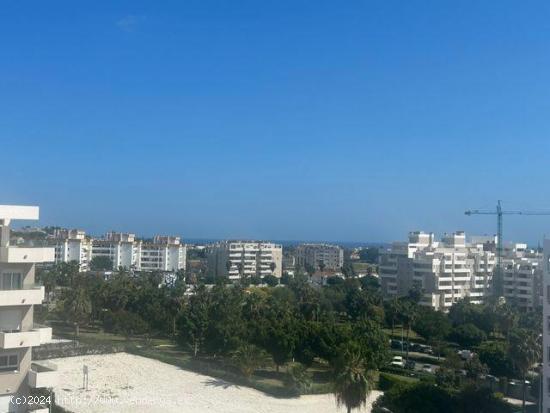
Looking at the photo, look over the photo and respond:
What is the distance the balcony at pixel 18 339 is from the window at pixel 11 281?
1177 mm

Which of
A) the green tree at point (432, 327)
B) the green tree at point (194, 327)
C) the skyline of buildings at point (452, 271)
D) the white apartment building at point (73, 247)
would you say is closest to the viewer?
the green tree at point (194, 327)

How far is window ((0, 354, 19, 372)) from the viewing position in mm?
16917

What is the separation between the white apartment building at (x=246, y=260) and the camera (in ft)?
358

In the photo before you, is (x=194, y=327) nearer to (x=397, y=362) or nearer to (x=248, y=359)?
(x=248, y=359)

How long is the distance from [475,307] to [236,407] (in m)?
36.5

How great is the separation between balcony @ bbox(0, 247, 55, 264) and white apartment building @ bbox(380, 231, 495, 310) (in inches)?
2392

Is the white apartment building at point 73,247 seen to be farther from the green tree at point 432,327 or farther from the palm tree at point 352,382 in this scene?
the palm tree at point 352,382

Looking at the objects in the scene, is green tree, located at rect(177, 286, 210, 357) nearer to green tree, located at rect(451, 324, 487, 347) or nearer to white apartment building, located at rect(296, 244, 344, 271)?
green tree, located at rect(451, 324, 487, 347)

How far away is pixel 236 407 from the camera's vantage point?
28391 mm

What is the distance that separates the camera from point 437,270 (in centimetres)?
7538

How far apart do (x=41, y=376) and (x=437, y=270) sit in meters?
63.8

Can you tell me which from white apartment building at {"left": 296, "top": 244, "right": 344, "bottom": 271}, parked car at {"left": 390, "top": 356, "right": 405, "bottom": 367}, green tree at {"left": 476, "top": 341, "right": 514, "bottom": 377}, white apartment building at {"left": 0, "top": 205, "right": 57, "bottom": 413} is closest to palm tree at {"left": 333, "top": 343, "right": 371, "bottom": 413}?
white apartment building at {"left": 0, "top": 205, "right": 57, "bottom": 413}

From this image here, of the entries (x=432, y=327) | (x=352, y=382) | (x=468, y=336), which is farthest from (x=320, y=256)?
(x=352, y=382)

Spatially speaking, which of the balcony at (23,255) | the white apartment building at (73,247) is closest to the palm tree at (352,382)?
the balcony at (23,255)
